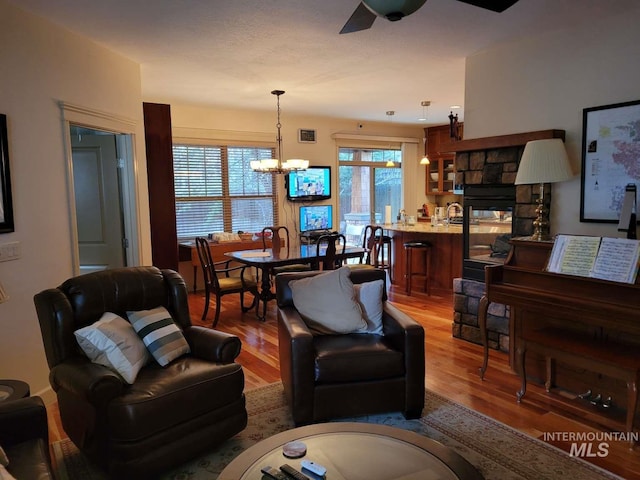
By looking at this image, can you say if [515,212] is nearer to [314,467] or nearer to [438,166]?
[314,467]

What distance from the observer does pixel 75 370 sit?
7.27 ft

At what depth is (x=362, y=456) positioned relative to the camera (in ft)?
5.77

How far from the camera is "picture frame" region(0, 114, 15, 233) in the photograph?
2.79 meters

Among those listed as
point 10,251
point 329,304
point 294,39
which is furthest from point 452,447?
point 294,39

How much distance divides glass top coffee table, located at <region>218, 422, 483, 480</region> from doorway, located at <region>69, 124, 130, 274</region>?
2.98 m

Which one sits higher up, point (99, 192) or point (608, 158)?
point (608, 158)

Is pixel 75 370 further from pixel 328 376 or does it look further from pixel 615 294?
pixel 615 294

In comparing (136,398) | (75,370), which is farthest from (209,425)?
(75,370)

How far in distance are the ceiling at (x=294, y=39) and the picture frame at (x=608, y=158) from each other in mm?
680

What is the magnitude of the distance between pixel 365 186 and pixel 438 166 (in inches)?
59.7

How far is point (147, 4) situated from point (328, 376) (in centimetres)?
254

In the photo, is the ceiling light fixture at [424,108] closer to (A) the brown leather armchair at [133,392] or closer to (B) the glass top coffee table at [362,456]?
(A) the brown leather armchair at [133,392]

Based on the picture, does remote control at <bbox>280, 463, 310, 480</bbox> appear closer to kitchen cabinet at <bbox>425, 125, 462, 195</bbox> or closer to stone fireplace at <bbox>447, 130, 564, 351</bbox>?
stone fireplace at <bbox>447, 130, 564, 351</bbox>

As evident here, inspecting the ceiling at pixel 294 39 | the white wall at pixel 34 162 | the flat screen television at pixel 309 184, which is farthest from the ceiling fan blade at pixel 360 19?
the flat screen television at pixel 309 184
